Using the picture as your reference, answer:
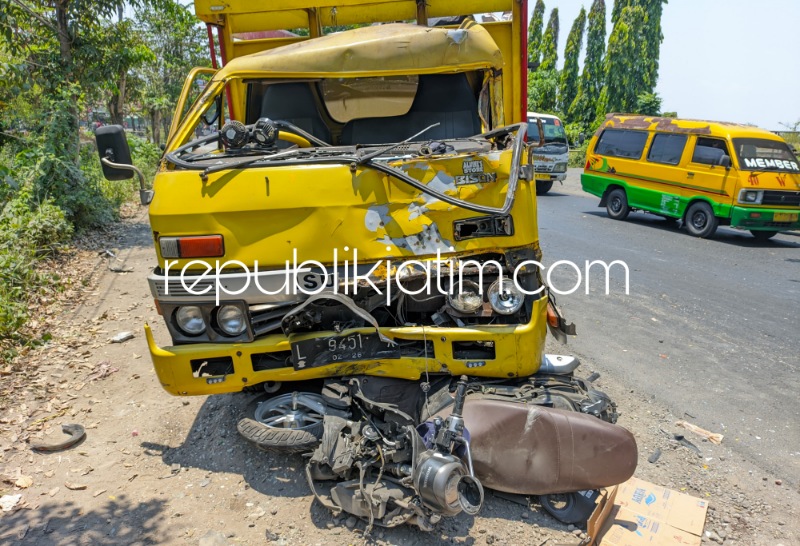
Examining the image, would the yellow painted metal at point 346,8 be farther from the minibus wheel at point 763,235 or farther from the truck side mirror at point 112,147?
the minibus wheel at point 763,235

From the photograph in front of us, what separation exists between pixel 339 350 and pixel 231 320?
615 mm

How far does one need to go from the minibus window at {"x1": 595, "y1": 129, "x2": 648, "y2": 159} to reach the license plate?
1085cm

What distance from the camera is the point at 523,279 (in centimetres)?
314

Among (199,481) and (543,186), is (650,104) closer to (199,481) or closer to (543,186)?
(543,186)

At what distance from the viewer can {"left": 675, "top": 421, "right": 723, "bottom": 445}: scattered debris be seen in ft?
12.1

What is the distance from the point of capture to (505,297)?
10.2 ft

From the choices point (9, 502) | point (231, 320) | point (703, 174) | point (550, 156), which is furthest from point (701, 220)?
point (9, 502)

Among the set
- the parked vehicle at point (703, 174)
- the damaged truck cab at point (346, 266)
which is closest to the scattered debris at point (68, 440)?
the damaged truck cab at point (346, 266)

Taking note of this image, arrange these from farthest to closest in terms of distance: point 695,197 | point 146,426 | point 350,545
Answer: point 695,197, point 146,426, point 350,545

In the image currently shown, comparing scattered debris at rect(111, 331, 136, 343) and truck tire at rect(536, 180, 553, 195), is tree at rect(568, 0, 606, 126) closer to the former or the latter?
truck tire at rect(536, 180, 553, 195)

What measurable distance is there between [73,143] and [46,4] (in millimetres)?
2687

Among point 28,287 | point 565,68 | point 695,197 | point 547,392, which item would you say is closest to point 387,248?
point 547,392

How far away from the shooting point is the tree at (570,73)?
108 ft

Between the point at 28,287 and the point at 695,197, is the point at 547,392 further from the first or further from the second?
the point at 695,197
